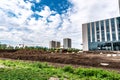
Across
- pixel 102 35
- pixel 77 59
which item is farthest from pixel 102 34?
pixel 77 59

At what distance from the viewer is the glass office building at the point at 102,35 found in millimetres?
43344

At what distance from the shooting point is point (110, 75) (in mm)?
6195

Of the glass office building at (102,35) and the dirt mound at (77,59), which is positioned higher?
the glass office building at (102,35)

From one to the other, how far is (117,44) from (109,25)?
599cm

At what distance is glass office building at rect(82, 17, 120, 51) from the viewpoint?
142 feet

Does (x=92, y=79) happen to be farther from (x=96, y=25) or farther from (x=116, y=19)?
(x=96, y=25)

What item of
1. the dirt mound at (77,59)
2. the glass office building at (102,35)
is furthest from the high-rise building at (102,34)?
the dirt mound at (77,59)

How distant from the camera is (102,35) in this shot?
152 ft

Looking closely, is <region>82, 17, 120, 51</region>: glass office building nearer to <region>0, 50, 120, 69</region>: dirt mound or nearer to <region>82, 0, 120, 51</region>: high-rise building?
<region>82, 0, 120, 51</region>: high-rise building

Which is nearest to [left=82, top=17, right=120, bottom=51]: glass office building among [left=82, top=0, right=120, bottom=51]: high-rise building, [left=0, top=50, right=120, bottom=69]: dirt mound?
[left=82, top=0, right=120, bottom=51]: high-rise building

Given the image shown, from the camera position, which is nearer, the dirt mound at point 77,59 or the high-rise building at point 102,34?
the dirt mound at point 77,59

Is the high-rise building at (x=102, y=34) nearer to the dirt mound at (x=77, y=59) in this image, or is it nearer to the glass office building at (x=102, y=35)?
the glass office building at (x=102, y=35)

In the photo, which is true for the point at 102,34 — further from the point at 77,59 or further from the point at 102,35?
the point at 77,59

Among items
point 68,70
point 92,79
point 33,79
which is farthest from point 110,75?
point 33,79
